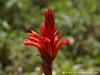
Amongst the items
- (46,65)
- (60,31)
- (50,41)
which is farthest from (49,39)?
(60,31)

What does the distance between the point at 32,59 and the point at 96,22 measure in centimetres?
154

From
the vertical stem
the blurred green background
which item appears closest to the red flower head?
the vertical stem

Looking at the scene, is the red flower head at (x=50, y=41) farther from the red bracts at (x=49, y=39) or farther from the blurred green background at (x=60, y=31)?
the blurred green background at (x=60, y=31)

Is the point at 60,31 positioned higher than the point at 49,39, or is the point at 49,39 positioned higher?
the point at 60,31

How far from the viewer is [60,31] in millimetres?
5348

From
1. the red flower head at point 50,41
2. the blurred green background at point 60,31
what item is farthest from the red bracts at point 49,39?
the blurred green background at point 60,31

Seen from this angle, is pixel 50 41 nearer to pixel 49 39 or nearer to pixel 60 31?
pixel 49 39

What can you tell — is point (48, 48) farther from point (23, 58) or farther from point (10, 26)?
point (10, 26)

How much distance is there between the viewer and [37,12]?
5.54m

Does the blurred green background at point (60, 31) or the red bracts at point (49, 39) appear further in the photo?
the blurred green background at point (60, 31)

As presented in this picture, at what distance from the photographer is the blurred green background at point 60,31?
15.0 feet

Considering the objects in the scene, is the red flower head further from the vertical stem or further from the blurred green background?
the blurred green background

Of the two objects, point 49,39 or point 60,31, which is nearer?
point 49,39

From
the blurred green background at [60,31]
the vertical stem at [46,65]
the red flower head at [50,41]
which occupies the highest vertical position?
the blurred green background at [60,31]
